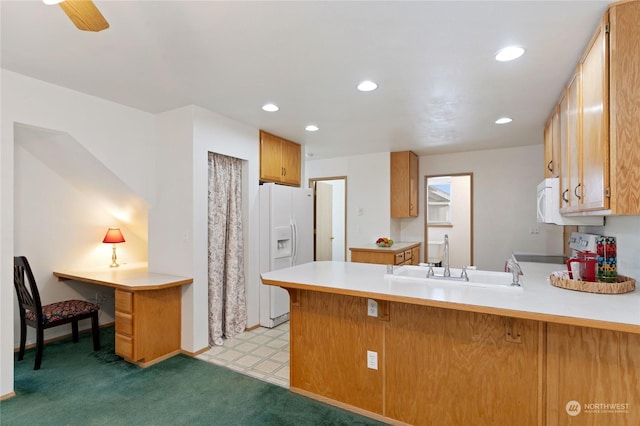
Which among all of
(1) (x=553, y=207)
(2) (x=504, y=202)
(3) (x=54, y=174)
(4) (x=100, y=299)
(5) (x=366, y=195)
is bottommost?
(4) (x=100, y=299)

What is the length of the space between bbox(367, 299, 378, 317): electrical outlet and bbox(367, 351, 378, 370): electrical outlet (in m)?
0.26

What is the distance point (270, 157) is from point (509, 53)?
281cm

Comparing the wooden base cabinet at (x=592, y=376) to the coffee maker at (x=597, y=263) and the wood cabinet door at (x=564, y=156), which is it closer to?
the coffee maker at (x=597, y=263)

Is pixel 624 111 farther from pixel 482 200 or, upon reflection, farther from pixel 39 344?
pixel 39 344

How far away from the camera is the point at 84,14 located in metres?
1.39

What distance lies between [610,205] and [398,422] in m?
1.75

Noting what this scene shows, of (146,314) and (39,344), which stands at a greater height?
(146,314)

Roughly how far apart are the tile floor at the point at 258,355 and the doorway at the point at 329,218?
240 cm

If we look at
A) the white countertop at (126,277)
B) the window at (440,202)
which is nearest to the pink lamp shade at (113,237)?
the white countertop at (126,277)

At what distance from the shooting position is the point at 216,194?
3510 millimetres

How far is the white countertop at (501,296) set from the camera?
1394 mm

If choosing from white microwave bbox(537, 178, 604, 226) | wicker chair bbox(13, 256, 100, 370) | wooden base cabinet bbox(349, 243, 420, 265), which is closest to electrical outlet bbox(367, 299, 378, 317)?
white microwave bbox(537, 178, 604, 226)

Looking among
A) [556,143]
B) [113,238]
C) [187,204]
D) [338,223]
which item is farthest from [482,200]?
[113,238]

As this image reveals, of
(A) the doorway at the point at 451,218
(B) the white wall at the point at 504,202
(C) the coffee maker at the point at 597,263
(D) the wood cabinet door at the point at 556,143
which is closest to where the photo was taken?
(C) the coffee maker at the point at 597,263
